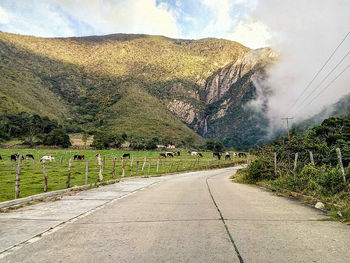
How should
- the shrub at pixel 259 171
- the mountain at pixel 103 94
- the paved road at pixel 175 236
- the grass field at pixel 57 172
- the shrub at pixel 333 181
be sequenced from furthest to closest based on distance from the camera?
the mountain at pixel 103 94 < the shrub at pixel 259 171 < the grass field at pixel 57 172 < the shrub at pixel 333 181 < the paved road at pixel 175 236

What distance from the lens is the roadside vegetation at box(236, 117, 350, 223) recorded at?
896 cm

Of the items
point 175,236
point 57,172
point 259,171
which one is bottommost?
point 57,172

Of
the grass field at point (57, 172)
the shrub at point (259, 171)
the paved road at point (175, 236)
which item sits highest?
the shrub at point (259, 171)

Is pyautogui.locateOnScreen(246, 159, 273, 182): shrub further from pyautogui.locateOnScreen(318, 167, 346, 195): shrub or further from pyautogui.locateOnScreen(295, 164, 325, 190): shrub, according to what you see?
pyautogui.locateOnScreen(318, 167, 346, 195): shrub

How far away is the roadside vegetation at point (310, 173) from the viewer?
896 centimetres

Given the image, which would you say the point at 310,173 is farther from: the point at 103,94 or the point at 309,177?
the point at 103,94

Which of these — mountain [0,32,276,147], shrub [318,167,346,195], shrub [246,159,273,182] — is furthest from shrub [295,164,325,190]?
mountain [0,32,276,147]

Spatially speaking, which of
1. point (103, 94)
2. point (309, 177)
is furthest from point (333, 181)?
point (103, 94)

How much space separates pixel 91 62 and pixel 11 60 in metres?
60.6

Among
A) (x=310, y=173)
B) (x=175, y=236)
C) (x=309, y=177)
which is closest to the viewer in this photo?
(x=175, y=236)

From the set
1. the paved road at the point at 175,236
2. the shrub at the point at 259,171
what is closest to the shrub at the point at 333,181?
the paved road at the point at 175,236

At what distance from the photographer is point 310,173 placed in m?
11.7

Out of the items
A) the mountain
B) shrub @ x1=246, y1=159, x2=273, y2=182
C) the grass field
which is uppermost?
the mountain

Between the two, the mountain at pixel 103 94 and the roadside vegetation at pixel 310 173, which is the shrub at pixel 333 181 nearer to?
the roadside vegetation at pixel 310 173
